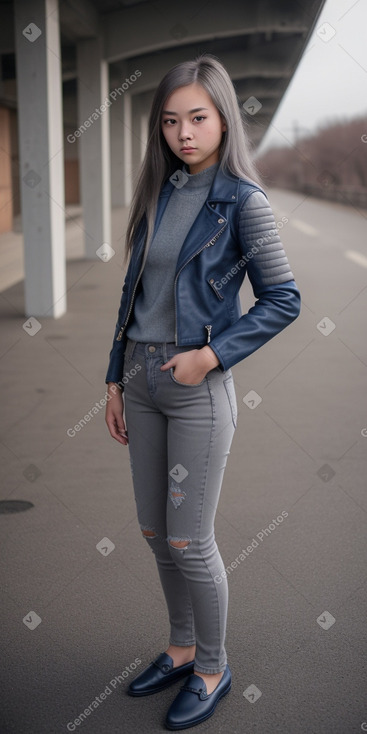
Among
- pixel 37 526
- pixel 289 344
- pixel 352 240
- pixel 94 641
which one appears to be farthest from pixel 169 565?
pixel 352 240

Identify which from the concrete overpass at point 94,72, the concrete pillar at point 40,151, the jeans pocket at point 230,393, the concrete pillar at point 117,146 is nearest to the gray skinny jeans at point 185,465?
the jeans pocket at point 230,393

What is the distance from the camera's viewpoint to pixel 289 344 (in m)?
8.68

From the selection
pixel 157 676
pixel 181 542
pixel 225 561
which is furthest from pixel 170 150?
pixel 225 561

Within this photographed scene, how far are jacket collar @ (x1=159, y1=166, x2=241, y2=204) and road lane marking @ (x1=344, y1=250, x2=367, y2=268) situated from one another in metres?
12.6

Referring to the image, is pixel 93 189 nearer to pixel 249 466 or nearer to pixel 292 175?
pixel 249 466

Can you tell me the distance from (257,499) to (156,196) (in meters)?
2.42

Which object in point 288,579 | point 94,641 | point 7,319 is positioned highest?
point 7,319

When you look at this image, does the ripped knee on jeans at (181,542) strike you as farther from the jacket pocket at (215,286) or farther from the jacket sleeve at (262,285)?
the jacket pocket at (215,286)

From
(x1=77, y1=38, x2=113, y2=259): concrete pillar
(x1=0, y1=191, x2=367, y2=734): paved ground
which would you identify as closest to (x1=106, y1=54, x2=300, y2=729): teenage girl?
(x1=0, y1=191, x2=367, y2=734): paved ground

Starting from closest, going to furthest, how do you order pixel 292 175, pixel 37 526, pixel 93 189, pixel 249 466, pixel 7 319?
pixel 37 526, pixel 249 466, pixel 7 319, pixel 93 189, pixel 292 175

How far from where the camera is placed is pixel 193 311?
2295mm

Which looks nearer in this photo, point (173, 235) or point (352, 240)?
point (173, 235)

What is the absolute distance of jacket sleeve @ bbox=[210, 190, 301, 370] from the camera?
7.43 ft

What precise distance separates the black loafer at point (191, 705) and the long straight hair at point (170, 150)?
136cm
